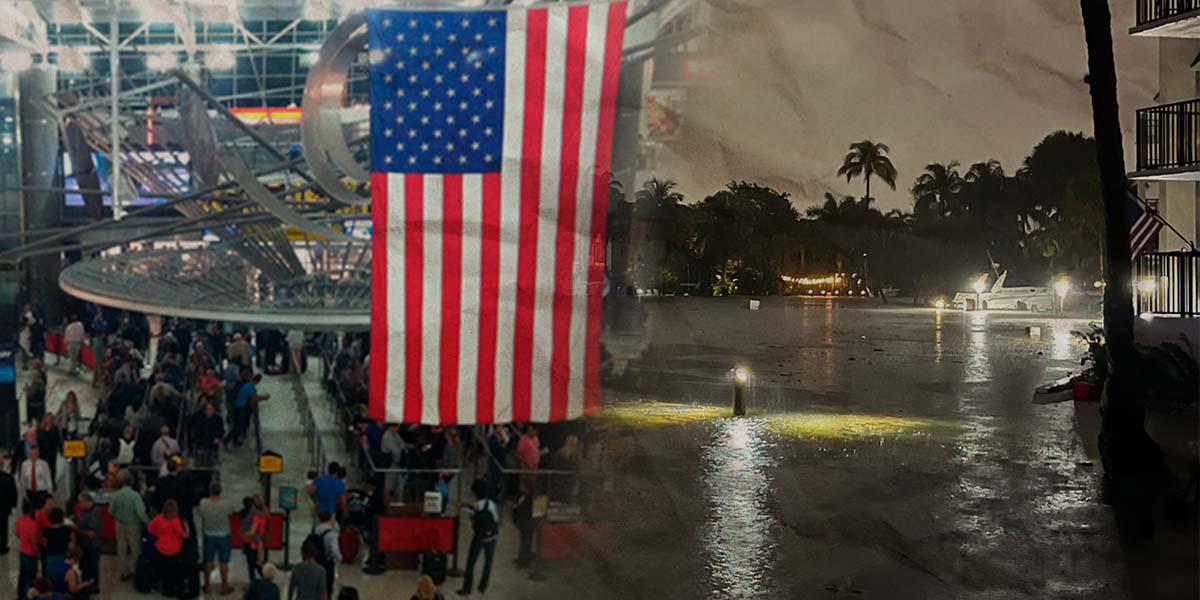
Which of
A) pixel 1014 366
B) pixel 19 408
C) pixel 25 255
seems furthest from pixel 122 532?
pixel 1014 366

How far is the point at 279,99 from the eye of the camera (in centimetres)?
402

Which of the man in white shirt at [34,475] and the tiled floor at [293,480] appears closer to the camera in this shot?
the tiled floor at [293,480]

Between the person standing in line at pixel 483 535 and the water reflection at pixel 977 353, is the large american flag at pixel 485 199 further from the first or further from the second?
the water reflection at pixel 977 353

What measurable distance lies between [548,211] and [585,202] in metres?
0.10

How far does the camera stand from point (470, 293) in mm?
3588

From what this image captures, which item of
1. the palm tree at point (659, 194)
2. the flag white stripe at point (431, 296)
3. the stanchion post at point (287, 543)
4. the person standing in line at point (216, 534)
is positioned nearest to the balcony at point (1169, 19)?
the palm tree at point (659, 194)

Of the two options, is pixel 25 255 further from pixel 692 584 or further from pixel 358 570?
pixel 692 584

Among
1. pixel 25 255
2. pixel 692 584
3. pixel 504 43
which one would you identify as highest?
pixel 504 43

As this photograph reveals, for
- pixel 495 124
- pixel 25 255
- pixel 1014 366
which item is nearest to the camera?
pixel 495 124

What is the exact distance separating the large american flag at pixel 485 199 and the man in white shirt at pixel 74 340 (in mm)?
998

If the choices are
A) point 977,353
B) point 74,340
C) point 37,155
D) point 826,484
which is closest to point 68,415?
point 74,340

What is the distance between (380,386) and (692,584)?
3.67 feet

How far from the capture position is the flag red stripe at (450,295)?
3.49m

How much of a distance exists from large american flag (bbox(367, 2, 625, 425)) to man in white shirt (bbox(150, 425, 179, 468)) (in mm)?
575
